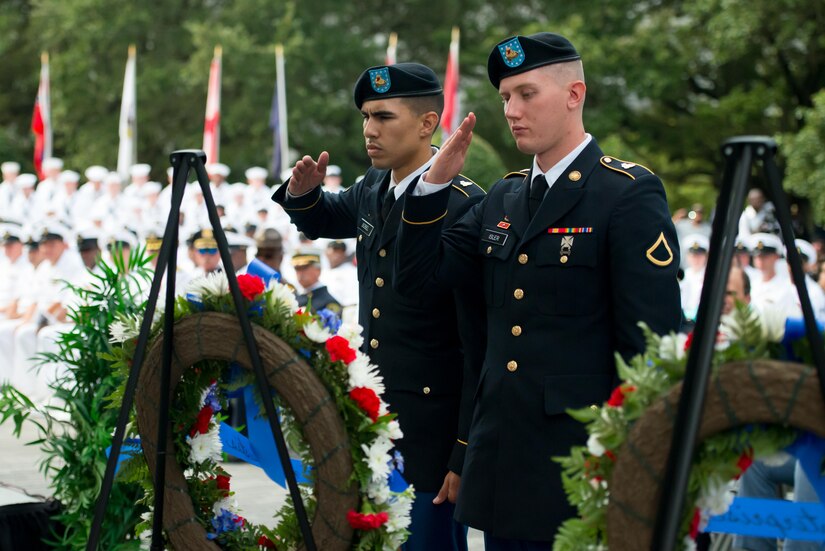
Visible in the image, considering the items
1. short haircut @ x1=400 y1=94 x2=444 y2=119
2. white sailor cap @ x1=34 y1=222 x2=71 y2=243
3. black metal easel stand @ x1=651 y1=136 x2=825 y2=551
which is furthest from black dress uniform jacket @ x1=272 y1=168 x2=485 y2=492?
white sailor cap @ x1=34 y1=222 x2=71 y2=243

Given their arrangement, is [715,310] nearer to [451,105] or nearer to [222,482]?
[222,482]

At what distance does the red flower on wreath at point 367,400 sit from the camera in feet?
9.92

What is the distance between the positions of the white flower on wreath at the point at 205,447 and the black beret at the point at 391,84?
112cm

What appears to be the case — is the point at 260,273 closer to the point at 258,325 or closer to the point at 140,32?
the point at 258,325

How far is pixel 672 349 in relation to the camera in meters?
2.43

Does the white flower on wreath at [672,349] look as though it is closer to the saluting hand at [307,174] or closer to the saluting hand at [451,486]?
the saluting hand at [451,486]

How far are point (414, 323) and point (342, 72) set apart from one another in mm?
27364

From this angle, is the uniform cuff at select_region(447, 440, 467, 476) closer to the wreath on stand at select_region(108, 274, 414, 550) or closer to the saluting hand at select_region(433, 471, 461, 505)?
the saluting hand at select_region(433, 471, 461, 505)

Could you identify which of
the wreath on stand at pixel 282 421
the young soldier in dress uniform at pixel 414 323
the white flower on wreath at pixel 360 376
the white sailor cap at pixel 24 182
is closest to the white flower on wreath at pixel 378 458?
the wreath on stand at pixel 282 421

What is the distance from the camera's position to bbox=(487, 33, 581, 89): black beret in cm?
317

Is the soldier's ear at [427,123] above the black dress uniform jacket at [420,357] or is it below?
above

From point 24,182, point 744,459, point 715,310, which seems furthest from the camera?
point 24,182

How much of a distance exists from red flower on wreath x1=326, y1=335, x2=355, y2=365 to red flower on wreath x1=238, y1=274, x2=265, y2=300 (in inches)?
10.2

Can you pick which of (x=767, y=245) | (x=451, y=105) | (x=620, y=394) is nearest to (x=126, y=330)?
(x=620, y=394)
